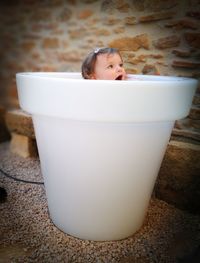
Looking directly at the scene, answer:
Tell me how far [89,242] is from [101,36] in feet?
3.79

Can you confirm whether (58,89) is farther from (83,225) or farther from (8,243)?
(8,243)

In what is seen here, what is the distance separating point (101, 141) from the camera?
2.81 ft

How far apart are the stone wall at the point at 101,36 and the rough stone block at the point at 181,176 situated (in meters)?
0.09

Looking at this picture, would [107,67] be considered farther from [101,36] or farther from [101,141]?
[101,36]

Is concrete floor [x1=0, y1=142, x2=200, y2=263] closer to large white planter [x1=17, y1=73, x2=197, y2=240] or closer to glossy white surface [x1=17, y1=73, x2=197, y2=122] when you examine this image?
large white planter [x1=17, y1=73, x2=197, y2=240]

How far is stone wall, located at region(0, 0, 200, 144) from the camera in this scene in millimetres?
1283

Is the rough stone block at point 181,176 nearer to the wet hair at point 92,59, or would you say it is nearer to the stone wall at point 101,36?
the stone wall at point 101,36

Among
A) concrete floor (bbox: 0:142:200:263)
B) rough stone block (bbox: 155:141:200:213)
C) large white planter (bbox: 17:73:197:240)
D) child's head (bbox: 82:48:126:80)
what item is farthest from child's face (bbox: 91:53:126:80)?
concrete floor (bbox: 0:142:200:263)

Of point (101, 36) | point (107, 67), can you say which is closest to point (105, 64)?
point (107, 67)

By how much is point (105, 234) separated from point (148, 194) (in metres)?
0.23

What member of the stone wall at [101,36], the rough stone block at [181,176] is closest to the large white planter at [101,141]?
the rough stone block at [181,176]

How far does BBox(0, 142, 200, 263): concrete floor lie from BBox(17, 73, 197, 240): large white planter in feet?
0.17

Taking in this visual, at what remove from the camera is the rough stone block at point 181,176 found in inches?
49.4

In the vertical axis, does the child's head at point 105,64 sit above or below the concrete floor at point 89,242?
above
